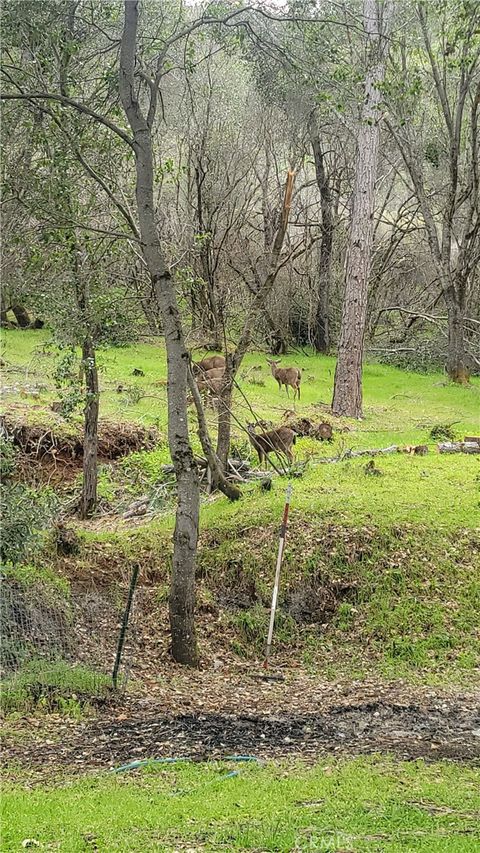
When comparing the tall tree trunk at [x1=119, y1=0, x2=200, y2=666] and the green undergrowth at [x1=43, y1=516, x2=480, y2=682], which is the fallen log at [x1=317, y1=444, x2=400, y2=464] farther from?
the tall tree trunk at [x1=119, y1=0, x2=200, y2=666]

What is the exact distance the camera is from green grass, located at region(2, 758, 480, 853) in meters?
5.07

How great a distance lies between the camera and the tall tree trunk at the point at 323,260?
27766 mm

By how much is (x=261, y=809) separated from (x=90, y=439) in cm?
767

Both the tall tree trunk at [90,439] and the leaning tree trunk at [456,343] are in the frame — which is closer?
the tall tree trunk at [90,439]

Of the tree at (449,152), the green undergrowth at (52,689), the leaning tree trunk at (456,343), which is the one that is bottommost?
the green undergrowth at (52,689)

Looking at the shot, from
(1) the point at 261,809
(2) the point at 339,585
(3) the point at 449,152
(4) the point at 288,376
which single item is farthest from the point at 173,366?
(3) the point at 449,152

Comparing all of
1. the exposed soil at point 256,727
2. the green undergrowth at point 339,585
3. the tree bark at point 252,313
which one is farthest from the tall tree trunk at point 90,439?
the exposed soil at point 256,727

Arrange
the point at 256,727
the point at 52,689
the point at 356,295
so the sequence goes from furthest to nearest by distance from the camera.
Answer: the point at 356,295 < the point at 52,689 < the point at 256,727

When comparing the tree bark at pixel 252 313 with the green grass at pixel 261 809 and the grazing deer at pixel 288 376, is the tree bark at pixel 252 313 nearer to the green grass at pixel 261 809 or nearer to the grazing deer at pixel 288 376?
the green grass at pixel 261 809

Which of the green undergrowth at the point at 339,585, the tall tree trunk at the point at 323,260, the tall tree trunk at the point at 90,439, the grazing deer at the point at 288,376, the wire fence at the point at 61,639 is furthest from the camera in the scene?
the tall tree trunk at the point at 323,260

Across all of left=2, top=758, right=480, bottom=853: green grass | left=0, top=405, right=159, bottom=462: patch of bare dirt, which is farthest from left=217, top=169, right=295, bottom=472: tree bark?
left=2, top=758, right=480, bottom=853: green grass

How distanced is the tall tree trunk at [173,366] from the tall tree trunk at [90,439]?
300 centimetres

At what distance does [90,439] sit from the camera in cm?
1266

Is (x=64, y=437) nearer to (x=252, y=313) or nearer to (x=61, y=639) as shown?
(x=252, y=313)
